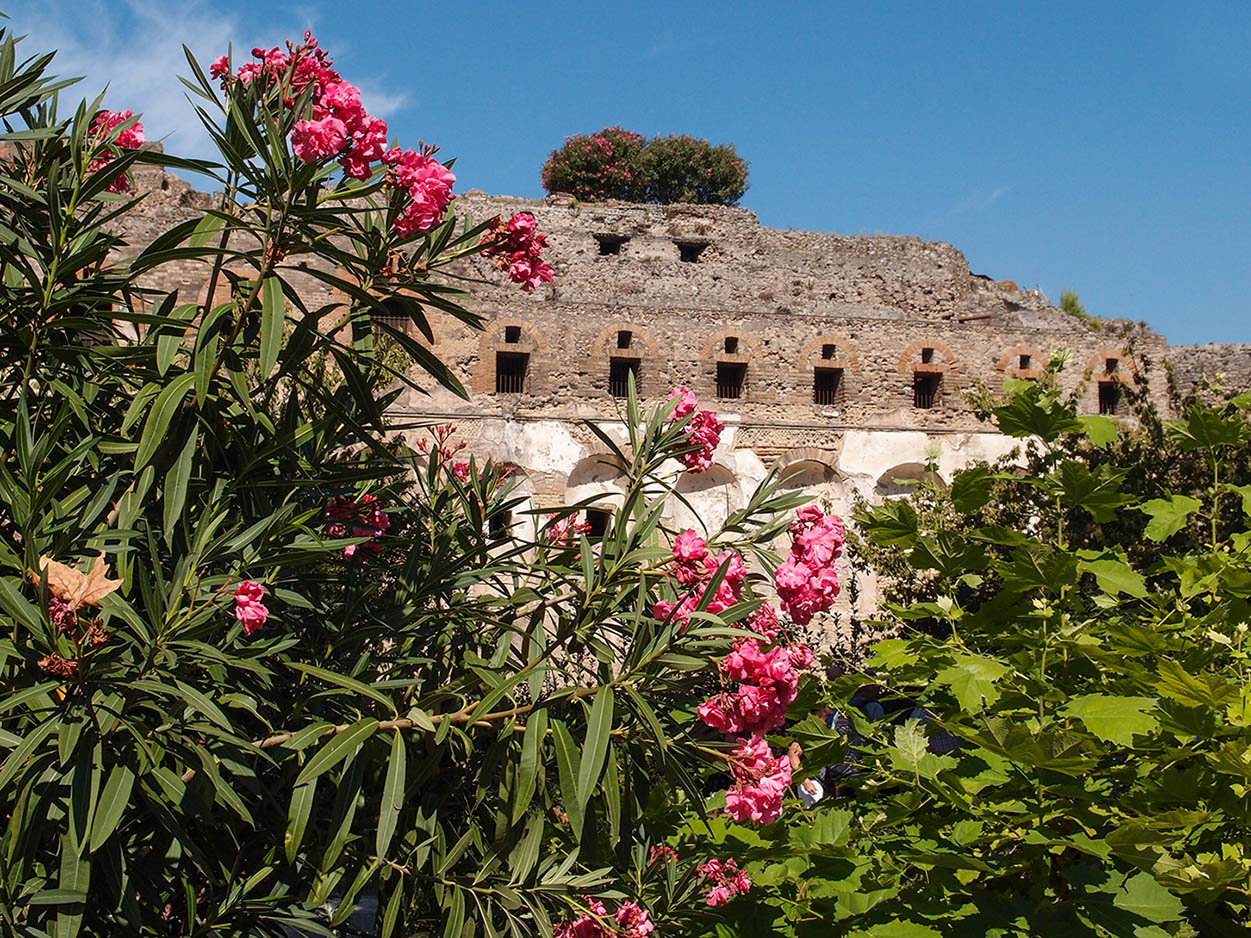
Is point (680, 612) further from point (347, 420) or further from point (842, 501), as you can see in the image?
point (842, 501)

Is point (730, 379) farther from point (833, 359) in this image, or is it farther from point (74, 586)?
A: point (74, 586)

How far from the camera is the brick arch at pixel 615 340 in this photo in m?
16.4

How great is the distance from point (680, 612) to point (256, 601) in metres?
1.12

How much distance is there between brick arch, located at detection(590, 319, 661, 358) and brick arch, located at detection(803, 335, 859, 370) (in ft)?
8.18

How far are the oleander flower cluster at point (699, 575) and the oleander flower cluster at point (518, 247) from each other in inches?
35.0

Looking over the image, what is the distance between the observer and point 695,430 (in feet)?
11.8

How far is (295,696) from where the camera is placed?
2980mm

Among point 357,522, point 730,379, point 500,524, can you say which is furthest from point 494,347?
point 357,522

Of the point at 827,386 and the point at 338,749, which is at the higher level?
the point at 827,386

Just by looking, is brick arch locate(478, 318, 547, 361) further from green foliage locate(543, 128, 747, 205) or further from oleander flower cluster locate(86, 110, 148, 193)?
green foliage locate(543, 128, 747, 205)

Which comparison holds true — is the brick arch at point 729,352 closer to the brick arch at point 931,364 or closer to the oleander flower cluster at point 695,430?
the brick arch at point 931,364

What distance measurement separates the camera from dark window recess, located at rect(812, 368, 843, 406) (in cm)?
1730

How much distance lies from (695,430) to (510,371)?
12909 millimetres

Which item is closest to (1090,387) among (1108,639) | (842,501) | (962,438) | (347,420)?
(962,438)
